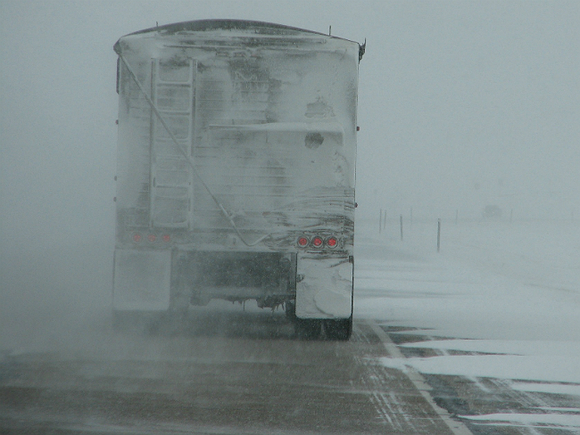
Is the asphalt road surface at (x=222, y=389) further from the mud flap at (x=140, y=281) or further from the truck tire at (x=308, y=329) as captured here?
the mud flap at (x=140, y=281)

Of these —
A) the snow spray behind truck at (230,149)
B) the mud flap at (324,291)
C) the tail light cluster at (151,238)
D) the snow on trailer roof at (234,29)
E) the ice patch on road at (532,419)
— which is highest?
the snow on trailer roof at (234,29)

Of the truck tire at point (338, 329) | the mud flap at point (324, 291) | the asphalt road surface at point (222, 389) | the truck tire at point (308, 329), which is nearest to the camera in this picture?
the asphalt road surface at point (222, 389)

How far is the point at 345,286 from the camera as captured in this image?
997 centimetres

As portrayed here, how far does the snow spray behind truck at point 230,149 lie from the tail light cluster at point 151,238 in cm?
2

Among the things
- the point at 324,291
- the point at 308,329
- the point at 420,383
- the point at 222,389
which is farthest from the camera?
the point at 308,329

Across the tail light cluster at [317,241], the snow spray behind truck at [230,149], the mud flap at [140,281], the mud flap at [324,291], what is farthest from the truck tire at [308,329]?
the mud flap at [140,281]

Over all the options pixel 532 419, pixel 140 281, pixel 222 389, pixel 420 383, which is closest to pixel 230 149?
pixel 140 281

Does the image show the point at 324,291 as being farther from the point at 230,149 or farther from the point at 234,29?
the point at 234,29

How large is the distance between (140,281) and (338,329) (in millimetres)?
2331

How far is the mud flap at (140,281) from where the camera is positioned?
984cm

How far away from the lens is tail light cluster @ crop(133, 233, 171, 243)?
387 inches

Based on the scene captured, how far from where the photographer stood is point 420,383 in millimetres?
7781

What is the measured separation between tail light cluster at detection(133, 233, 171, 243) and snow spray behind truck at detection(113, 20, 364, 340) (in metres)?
0.02

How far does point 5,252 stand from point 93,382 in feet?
68.7
